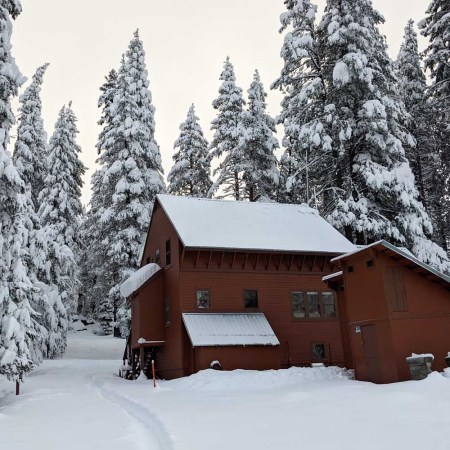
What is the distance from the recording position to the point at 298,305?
28109 mm

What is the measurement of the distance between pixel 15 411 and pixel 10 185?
7.32 m

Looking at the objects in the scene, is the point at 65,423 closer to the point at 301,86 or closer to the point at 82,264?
the point at 301,86

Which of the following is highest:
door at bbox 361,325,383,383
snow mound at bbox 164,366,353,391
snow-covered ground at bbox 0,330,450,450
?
door at bbox 361,325,383,383

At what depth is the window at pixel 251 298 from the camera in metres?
27.1

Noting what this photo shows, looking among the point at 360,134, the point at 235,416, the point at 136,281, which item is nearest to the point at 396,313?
the point at 235,416

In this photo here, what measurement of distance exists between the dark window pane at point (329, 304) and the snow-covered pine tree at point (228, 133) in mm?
16085

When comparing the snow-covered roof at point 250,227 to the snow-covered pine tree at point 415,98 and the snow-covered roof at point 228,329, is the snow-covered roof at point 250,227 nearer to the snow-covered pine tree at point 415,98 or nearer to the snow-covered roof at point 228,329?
the snow-covered roof at point 228,329

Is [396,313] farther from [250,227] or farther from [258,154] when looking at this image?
[258,154]

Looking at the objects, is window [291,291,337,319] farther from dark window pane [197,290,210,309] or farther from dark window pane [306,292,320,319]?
dark window pane [197,290,210,309]

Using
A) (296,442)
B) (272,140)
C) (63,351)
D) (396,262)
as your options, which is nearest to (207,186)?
(272,140)

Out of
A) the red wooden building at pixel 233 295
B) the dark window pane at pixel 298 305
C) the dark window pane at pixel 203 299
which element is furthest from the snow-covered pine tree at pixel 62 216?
the dark window pane at pixel 298 305

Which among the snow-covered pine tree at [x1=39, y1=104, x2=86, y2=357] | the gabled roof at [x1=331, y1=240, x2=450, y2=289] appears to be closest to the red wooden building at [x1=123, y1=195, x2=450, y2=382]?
the gabled roof at [x1=331, y1=240, x2=450, y2=289]

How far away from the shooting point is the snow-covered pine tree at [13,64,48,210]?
33.0m

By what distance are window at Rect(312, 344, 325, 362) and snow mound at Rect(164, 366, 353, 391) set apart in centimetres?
420
